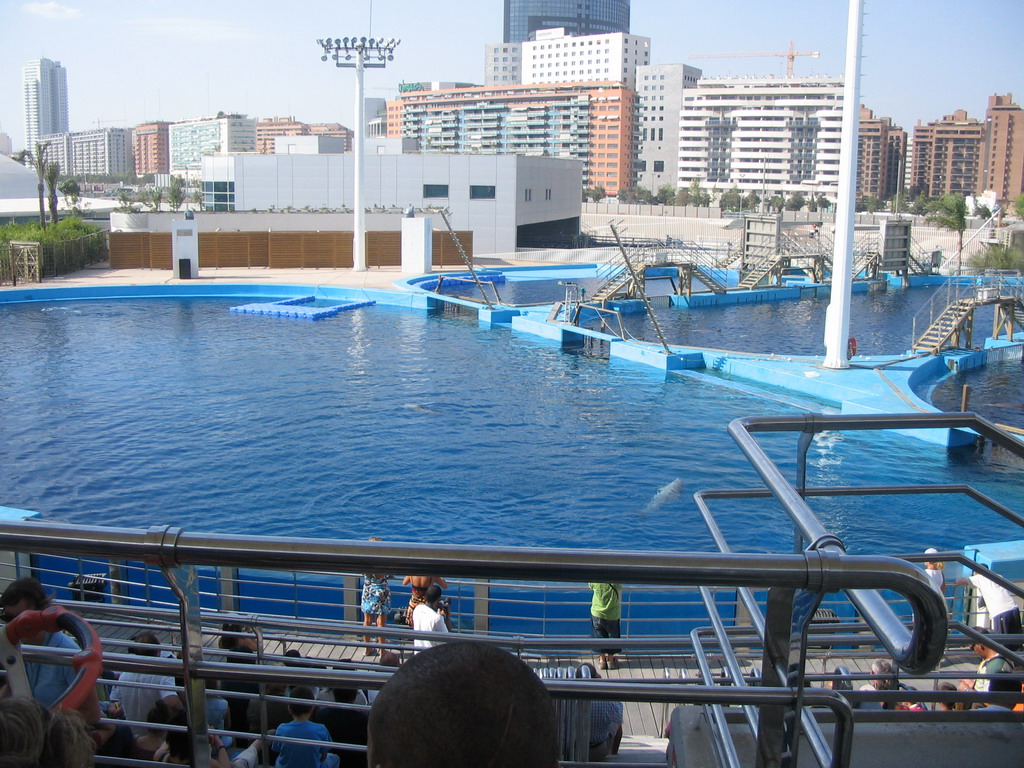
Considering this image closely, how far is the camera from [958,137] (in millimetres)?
125750

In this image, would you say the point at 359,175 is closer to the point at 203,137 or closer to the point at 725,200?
the point at 725,200

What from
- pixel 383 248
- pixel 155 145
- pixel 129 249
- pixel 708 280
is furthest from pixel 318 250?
pixel 155 145

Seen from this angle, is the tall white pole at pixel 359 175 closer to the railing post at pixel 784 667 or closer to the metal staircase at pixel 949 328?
the metal staircase at pixel 949 328

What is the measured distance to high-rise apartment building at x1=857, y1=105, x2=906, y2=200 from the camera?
12088cm

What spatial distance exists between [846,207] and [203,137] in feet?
579

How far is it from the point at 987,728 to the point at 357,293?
1111 inches

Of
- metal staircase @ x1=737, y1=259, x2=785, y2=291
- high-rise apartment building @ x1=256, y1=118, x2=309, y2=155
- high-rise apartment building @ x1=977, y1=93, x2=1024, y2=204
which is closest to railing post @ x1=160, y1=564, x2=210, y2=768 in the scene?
metal staircase @ x1=737, y1=259, x2=785, y2=291

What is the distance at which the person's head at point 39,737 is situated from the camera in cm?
122

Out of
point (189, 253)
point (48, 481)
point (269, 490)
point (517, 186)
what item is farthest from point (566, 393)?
point (517, 186)

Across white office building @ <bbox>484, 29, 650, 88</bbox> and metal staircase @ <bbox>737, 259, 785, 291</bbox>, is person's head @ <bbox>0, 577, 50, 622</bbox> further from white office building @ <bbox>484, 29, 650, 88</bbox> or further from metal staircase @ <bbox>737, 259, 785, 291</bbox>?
white office building @ <bbox>484, 29, 650, 88</bbox>

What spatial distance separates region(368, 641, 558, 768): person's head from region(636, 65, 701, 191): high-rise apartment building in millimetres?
125187

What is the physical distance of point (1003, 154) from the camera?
124 meters

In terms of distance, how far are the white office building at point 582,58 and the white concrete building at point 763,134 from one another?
28234 millimetres

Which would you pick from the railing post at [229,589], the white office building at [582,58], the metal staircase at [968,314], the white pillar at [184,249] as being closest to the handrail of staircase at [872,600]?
the railing post at [229,589]
